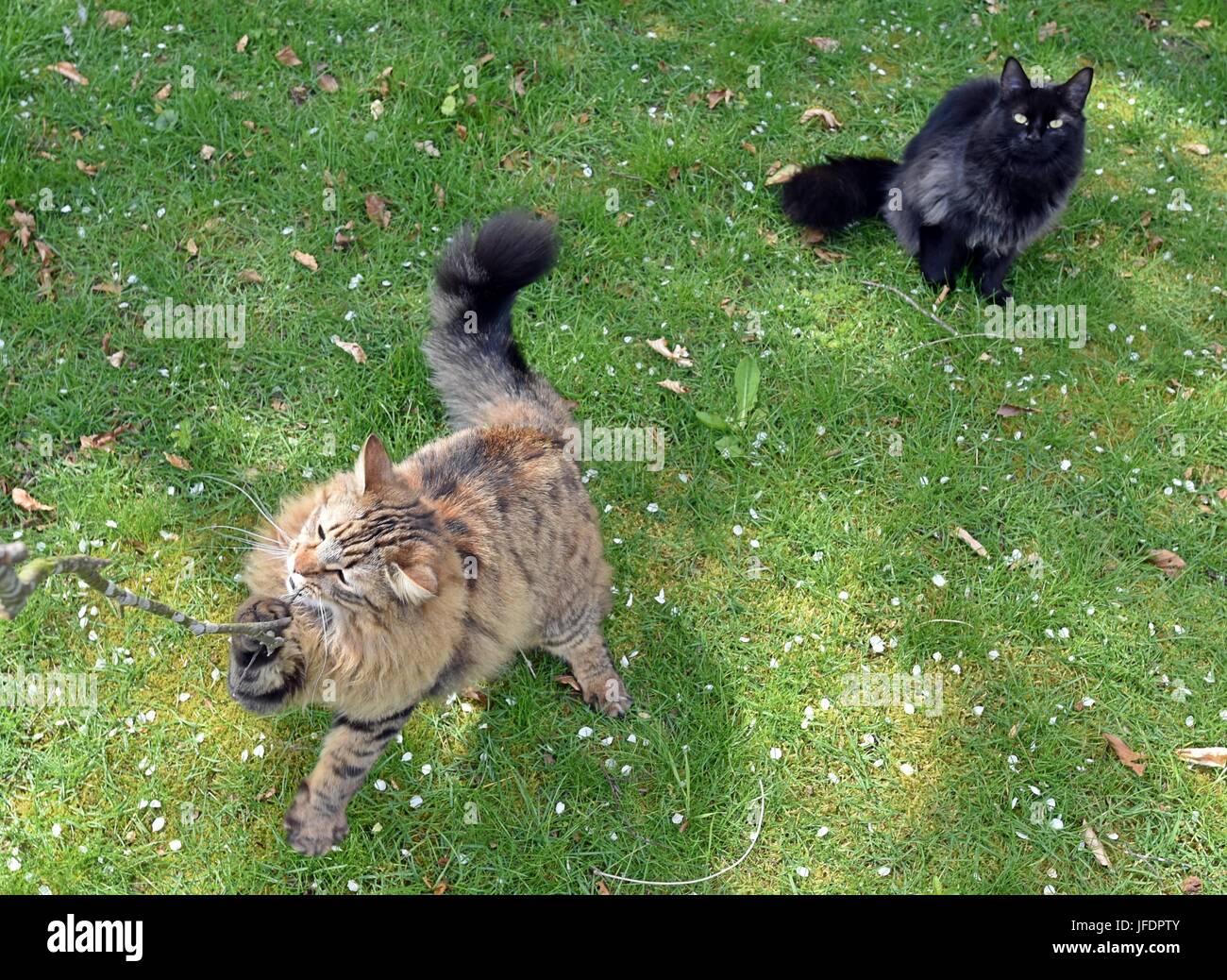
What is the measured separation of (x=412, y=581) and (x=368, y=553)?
206mm

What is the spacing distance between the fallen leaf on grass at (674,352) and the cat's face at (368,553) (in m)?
2.06

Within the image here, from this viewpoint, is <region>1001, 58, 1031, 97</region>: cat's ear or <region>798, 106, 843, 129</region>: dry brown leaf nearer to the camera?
<region>1001, 58, 1031, 97</region>: cat's ear

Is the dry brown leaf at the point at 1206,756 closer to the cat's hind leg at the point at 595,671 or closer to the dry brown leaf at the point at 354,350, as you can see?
the cat's hind leg at the point at 595,671

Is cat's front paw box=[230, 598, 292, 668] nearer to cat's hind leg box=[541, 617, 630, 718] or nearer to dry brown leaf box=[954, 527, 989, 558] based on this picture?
cat's hind leg box=[541, 617, 630, 718]

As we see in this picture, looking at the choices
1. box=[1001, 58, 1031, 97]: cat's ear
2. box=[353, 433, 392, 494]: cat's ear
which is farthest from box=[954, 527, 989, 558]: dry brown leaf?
box=[353, 433, 392, 494]: cat's ear

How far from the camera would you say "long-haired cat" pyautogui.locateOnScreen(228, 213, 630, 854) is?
2.94 metres

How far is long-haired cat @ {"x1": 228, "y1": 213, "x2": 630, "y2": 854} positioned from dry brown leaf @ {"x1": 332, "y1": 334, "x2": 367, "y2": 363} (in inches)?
25.3

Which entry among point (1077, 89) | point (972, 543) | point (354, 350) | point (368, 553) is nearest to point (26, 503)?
point (354, 350)

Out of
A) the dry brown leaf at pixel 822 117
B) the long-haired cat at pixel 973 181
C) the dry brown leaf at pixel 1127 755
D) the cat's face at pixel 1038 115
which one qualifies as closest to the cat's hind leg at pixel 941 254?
the long-haired cat at pixel 973 181

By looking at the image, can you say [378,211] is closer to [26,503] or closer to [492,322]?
[492,322]

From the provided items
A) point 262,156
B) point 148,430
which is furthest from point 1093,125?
point 148,430

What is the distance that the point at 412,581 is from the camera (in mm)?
2783

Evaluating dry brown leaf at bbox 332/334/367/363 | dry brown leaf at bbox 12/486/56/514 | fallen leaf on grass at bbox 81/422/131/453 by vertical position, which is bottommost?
dry brown leaf at bbox 12/486/56/514

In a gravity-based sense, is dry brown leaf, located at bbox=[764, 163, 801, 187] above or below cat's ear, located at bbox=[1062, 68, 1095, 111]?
below
